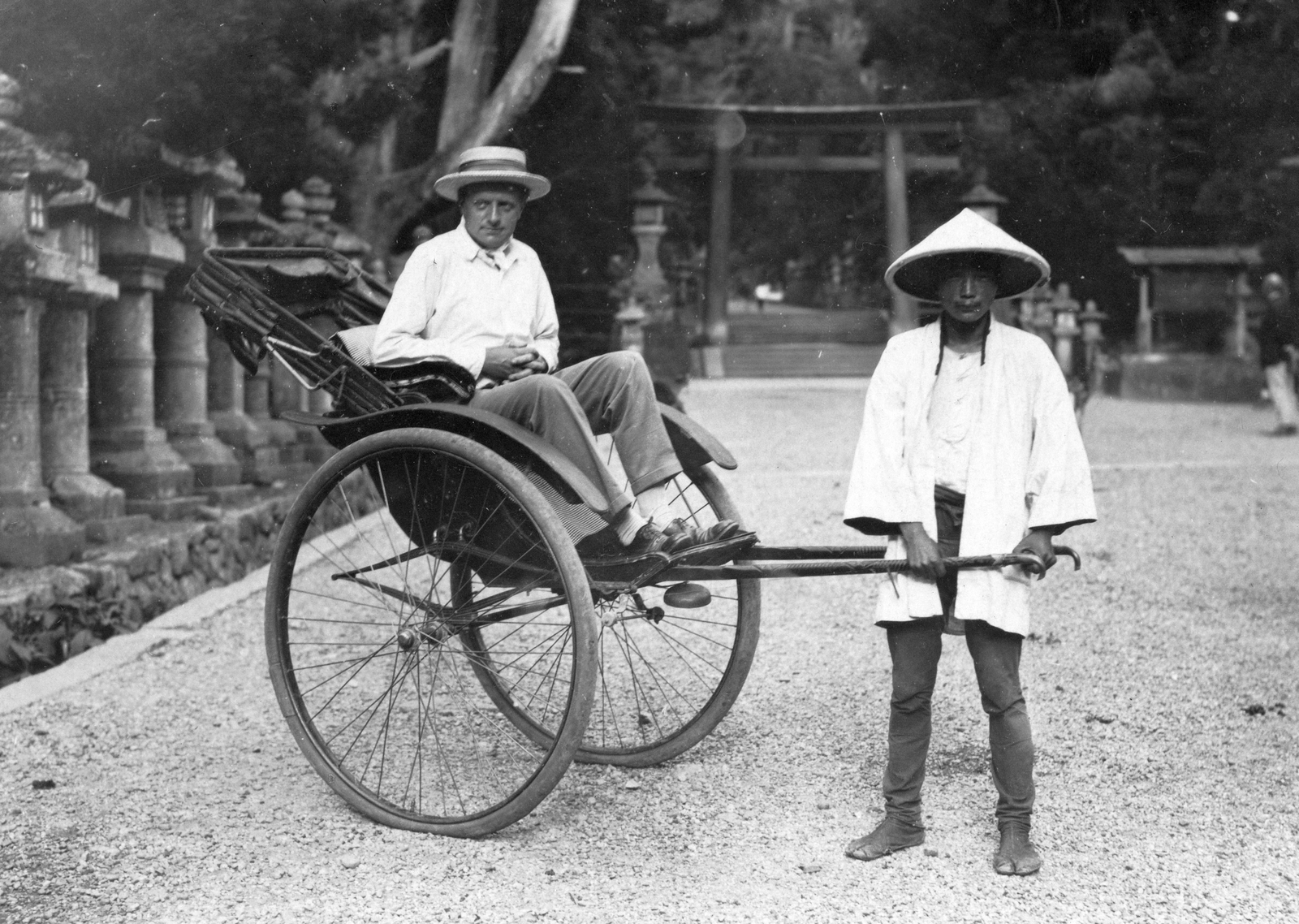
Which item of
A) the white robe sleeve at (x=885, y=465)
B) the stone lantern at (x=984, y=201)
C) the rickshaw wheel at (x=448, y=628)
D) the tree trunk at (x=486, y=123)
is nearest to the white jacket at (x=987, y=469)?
the white robe sleeve at (x=885, y=465)

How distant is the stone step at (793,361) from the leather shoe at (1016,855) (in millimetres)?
19068

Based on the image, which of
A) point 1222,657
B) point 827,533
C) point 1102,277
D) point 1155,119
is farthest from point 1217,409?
point 1222,657

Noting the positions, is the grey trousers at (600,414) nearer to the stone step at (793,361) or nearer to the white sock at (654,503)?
the white sock at (654,503)

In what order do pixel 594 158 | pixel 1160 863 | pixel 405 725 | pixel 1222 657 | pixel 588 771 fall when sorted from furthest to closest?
1. pixel 594 158
2. pixel 1222 657
3. pixel 405 725
4. pixel 588 771
5. pixel 1160 863

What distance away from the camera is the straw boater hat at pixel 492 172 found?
11.1ft

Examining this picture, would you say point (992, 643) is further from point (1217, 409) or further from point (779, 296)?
point (779, 296)

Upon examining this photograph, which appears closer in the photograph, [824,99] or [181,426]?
[181,426]

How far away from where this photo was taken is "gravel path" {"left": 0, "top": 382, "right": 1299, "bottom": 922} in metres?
2.68

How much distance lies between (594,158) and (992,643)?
33.3ft

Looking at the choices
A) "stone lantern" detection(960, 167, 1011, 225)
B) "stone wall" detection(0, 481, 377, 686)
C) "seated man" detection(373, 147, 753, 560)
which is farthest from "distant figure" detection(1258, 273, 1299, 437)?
"seated man" detection(373, 147, 753, 560)

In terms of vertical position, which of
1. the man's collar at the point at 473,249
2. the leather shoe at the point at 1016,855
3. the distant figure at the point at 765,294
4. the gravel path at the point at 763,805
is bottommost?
the gravel path at the point at 763,805

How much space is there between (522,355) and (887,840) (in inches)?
56.7

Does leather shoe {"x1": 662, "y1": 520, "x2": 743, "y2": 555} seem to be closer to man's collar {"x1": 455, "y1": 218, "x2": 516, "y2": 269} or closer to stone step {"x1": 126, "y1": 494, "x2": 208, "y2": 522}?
man's collar {"x1": 455, "y1": 218, "x2": 516, "y2": 269}

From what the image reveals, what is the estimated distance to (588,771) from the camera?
3562mm
